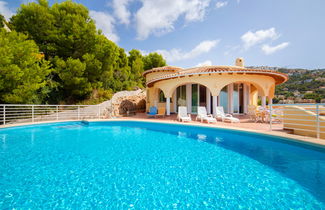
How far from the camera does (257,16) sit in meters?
12.1

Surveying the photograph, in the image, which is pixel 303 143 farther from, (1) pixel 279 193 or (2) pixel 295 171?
(1) pixel 279 193

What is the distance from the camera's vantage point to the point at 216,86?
10797 mm

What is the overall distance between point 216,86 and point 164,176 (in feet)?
29.9

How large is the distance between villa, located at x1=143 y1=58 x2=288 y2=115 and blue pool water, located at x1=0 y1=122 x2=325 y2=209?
6.18 metres

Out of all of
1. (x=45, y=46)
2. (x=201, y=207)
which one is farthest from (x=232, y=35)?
(x=45, y=46)

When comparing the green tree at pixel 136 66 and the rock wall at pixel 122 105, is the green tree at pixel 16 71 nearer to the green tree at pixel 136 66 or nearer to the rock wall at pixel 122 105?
the rock wall at pixel 122 105

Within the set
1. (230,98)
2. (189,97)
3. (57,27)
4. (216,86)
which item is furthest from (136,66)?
(216,86)

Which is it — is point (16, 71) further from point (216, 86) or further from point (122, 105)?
point (216, 86)

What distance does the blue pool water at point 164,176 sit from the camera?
2.48 metres

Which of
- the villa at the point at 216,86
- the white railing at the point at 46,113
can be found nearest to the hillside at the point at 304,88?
the villa at the point at 216,86

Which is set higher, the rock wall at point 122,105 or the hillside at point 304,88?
the hillside at point 304,88

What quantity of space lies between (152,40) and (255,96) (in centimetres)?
1609

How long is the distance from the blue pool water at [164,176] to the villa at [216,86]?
20.3ft

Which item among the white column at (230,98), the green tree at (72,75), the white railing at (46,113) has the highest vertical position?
the green tree at (72,75)
